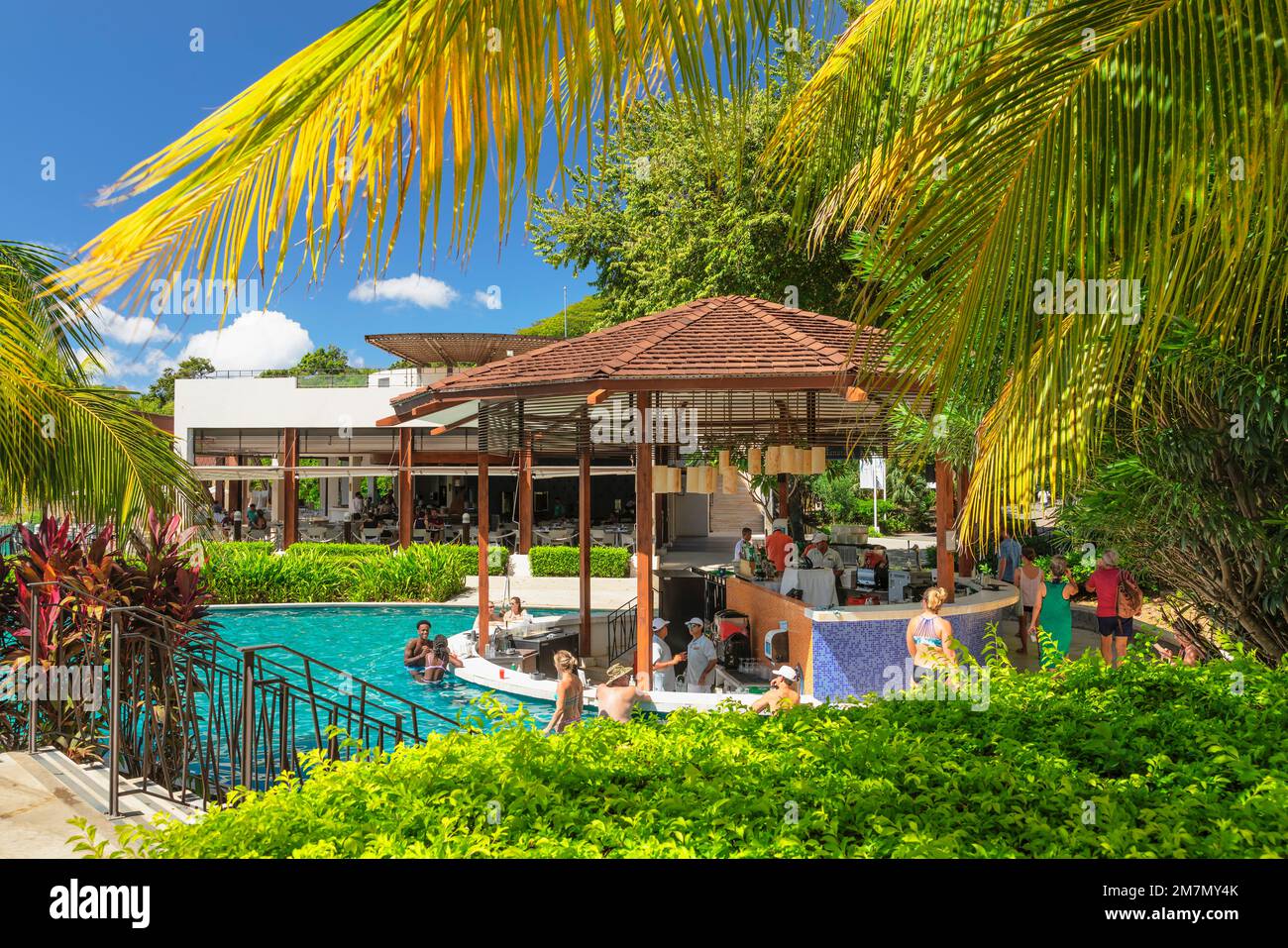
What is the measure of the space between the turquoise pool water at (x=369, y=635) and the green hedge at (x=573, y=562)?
463 cm

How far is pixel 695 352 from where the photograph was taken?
10.7 m

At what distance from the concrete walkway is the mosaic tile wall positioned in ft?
24.6

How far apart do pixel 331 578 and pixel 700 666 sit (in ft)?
39.4

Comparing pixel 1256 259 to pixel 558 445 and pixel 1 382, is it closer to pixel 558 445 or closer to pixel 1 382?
pixel 1 382

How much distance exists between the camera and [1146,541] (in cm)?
728

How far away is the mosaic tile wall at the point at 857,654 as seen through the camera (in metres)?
10.5

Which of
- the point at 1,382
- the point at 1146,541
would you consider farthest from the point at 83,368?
the point at 1146,541

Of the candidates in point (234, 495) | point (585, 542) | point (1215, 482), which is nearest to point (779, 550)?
point (585, 542)

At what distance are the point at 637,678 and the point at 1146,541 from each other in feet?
18.5

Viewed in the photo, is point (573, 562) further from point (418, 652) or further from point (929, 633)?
point (929, 633)

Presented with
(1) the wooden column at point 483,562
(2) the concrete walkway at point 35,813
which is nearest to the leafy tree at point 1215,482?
(2) the concrete walkway at point 35,813

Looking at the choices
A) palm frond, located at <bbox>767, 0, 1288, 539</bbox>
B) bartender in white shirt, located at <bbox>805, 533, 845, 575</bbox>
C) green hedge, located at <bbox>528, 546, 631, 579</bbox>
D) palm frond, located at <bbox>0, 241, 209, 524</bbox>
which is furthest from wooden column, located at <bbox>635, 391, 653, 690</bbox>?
green hedge, located at <bbox>528, 546, 631, 579</bbox>

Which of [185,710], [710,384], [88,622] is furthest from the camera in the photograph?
[710,384]
